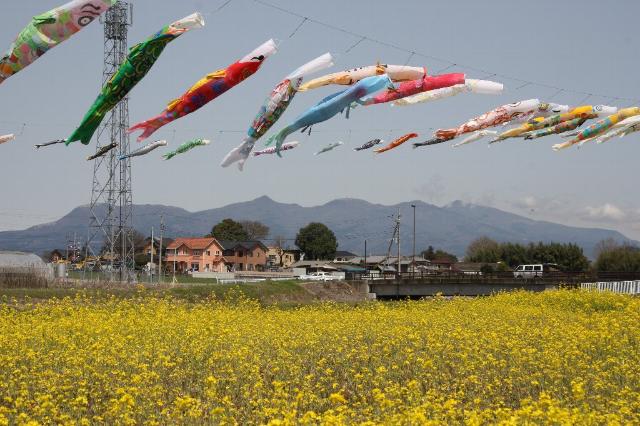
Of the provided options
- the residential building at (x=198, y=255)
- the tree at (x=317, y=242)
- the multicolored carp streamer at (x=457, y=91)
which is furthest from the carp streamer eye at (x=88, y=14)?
the tree at (x=317, y=242)

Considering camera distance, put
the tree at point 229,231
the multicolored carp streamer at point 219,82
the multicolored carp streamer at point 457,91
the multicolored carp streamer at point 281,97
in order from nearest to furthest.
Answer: the multicolored carp streamer at point 219,82 → the multicolored carp streamer at point 281,97 → the multicolored carp streamer at point 457,91 → the tree at point 229,231

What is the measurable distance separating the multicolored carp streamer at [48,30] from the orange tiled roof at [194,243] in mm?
98870

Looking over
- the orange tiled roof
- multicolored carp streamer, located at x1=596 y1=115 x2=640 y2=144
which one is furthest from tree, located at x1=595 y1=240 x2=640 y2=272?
multicolored carp streamer, located at x1=596 y1=115 x2=640 y2=144

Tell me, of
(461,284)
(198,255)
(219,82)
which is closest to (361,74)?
(219,82)

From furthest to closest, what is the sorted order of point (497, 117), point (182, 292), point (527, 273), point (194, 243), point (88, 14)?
1. point (194, 243)
2. point (527, 273)
3. point (182, 292)
4. point (497, 117)
5. point (88, 14)

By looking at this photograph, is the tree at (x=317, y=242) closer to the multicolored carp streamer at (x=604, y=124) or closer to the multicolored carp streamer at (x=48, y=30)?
the multicolored carp streamer at (x=604, y=124)

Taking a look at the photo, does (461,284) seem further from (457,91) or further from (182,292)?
(457,91)

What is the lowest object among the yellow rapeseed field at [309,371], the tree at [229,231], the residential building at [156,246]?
the yellow rapeseed field at [309,371]

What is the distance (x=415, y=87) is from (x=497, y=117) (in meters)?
4.88

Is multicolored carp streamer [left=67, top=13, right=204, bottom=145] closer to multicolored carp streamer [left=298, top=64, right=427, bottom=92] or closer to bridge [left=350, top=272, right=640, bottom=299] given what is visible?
multicolored carp streamer [left=298, top=64, right=427, bottom=92]

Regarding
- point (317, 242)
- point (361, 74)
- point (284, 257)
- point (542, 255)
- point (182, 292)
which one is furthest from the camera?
point (284, 257)

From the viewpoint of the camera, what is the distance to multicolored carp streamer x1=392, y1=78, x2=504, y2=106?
20922 millimetres

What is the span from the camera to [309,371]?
49.2 ft

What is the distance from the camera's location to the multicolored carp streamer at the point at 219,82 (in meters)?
15.8
